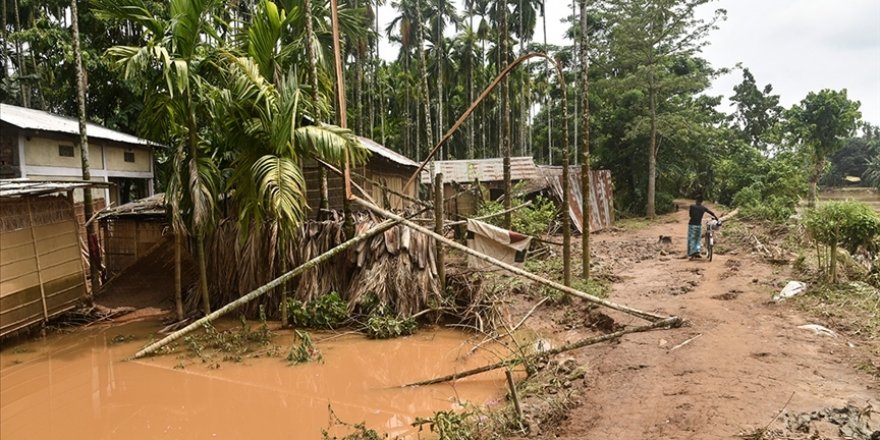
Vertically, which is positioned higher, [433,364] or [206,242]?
[206,242]

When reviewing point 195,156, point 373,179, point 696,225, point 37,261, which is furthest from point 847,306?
point 37,261

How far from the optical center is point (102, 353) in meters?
6.82

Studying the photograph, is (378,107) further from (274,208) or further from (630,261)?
(274,208)

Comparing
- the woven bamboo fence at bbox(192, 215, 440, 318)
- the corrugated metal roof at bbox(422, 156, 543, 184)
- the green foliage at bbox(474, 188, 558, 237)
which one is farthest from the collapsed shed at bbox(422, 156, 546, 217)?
the woven bamboo fence at bbox(192, 215, 440, 318)

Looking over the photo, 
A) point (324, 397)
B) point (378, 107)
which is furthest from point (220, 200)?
point (378, 107)

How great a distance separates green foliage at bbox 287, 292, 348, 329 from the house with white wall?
163 inches

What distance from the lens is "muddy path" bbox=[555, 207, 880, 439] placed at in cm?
379

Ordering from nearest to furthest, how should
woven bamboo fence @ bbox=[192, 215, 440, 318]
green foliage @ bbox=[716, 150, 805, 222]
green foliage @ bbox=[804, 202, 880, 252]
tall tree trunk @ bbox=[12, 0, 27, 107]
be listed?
green foliage @ bbox=[804, 202, 880, 252] → woven bamboo fence @ bbox=[192, 215, 440, 318] → green foliage @ bbox=[716, 150, 805, 222] → tall tree trunk @ bbox=[12, 0, 27, 107]

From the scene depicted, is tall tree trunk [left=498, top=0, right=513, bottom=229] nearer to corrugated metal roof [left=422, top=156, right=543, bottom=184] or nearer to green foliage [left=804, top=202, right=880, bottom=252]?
corrugated metal roof [left=422, top=156, right=543, bottom=184]

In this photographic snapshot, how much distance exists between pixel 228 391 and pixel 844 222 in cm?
851

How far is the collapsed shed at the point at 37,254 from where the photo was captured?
6.65 m

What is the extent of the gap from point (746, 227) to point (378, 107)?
22562 millimetres

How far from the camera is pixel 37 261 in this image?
7.19 metres

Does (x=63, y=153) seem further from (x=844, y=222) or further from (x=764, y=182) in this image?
(x=764, y=182)
